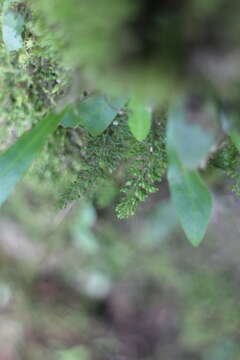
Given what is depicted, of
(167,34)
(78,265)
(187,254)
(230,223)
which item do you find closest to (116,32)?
(167,34)

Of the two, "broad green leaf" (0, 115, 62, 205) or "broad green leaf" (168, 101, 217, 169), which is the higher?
"broad green leaf" (0, 115, 62, 205)

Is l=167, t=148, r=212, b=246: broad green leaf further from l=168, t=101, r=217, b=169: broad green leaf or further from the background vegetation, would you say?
l=168, t=101, r=217, b=169: broad green leaf

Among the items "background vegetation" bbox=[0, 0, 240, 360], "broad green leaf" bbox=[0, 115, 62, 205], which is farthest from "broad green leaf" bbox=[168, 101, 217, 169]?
"broad green leaf" bbox=[0, 115, 62, 205]

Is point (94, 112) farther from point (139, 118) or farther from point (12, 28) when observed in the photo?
point (12, 28)

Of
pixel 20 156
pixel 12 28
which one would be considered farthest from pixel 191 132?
pixel 12 28

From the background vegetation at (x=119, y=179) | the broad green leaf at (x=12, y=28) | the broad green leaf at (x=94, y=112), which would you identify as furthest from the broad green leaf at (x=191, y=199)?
the broad green leaf at (x=12, y=28)

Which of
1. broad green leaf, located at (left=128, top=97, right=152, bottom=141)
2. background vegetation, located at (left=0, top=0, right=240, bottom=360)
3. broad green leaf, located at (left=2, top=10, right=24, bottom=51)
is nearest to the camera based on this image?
background vegetation, located at (left=0, top=0, right=240, bottom=360)

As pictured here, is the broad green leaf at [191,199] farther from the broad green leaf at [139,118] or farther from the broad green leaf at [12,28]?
the broad green leaf at [12,28]
